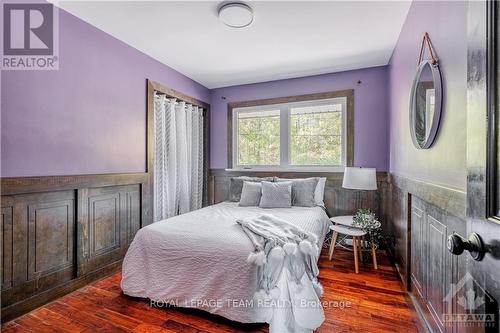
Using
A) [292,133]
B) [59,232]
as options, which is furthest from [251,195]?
[59,232]

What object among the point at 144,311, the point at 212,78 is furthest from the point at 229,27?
the point at 144,311

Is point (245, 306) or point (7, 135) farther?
point (7, 135)

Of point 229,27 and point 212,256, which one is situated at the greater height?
point 229,27

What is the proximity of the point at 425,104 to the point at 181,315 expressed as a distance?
7.79 feet

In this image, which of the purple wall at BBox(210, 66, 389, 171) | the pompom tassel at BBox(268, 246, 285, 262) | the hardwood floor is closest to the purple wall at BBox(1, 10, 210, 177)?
the hardwood floor

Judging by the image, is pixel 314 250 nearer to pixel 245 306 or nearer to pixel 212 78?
pixel 245 306

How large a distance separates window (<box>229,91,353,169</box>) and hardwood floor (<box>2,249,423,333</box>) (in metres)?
1.93

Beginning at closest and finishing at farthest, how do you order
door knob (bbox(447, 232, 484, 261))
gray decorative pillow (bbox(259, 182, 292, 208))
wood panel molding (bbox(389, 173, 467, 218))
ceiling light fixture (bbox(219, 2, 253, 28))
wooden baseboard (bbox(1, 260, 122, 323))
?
door knob (bbox(447, 232, 484, 261)), wood panel molding (bbox(389, 173, 467, 218)), wooden baseboard (bbox(1, 260, 122, 323)), ceiling light fixture (bbox(219, 2, 253, 28)), gray decorative pillow (bbox(259, 182, 292, 208))

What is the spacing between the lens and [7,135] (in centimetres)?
190

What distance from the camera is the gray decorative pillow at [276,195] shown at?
3.23 meters

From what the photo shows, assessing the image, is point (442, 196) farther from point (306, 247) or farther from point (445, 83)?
point (306, 247)

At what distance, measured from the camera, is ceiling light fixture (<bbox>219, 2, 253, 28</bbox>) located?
85.4 inches

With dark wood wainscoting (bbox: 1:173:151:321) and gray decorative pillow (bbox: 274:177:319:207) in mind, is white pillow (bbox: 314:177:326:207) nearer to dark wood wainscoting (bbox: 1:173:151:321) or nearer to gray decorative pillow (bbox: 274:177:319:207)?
gray decorative pillow (bbox: 274:177:319:207)

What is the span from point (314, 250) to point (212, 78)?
3150 mm
